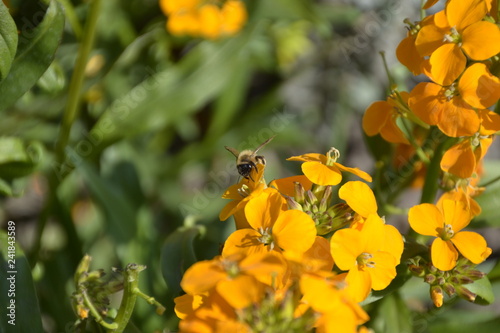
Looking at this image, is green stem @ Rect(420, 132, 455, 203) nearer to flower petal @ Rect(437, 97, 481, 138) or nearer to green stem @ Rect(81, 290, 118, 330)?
flower petal @ Rect(437, 97, 481, 138)

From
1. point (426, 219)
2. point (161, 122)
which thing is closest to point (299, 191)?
point (426, 219)

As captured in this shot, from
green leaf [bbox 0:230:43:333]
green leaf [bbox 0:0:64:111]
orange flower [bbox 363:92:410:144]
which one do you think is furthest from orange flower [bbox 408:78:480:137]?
green leaf [bbox 0:230:43:333]

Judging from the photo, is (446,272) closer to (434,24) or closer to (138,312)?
(434,24)

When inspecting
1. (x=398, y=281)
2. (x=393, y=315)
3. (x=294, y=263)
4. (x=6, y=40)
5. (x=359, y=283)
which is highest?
(x=6, y=40)

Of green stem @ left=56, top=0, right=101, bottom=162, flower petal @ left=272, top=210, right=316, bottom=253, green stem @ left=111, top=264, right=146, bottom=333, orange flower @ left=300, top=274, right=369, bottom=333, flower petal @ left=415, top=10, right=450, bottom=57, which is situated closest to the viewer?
orange flower @ left=300, top=274, right=369, bottom=333

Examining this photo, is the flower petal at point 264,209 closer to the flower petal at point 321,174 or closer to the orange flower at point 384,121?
the flower petal at point 321,174

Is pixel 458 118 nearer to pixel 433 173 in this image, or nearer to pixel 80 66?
pixel 433 173

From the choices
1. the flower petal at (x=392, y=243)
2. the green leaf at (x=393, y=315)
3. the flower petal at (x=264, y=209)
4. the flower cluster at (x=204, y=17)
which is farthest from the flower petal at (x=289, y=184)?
the flower cluster at (x=204, y=17)
